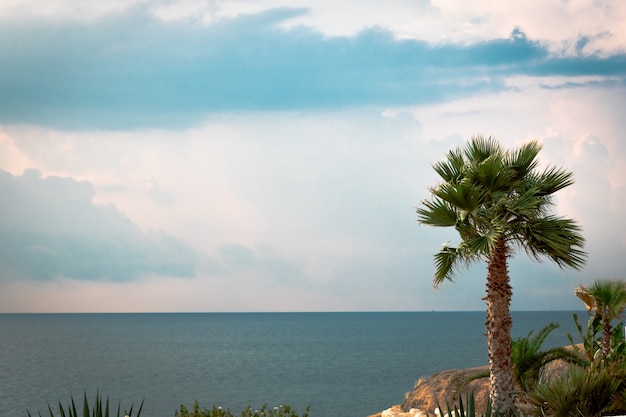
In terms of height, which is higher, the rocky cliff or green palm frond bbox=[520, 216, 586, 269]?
green palm frond bbox=[520, 216, 586, 269]

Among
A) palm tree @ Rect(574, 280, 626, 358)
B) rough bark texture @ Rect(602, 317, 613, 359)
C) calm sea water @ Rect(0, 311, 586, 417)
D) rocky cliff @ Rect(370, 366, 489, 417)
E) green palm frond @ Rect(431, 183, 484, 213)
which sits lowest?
calm sea water @ Rect(0, 311, 586, 417)

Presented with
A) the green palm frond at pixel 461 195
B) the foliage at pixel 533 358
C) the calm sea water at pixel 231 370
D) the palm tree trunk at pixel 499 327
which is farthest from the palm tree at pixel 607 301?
the calm sea water at pixel 231 370

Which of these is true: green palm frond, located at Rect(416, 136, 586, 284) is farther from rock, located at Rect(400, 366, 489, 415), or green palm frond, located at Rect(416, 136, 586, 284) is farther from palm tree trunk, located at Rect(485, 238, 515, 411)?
rock, located at Rect(400, 366, 489, 415)

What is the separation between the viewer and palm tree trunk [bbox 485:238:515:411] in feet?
51.2

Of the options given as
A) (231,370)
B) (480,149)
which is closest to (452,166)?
(480,149)

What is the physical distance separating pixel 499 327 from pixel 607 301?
3508 millimetres

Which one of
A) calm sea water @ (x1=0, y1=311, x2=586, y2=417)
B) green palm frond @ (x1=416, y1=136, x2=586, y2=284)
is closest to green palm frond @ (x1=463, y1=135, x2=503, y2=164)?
green palm frond @ (x1=416, y1=136, x2=586, y2=284)

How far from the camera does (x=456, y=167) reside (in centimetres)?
1661

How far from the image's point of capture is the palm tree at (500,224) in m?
15.5

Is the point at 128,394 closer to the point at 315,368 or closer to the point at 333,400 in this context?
the point at 333,400

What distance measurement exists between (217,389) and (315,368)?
62.8 ft

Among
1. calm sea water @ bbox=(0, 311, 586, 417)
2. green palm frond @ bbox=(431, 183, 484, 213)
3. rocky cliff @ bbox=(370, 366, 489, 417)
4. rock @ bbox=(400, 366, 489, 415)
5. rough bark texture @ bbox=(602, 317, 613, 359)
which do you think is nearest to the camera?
green palm frond @ bbox=(431, 183, 484, 213)

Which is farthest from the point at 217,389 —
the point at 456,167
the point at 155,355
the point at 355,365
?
the point at 456,167

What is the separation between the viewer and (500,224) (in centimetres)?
1544
